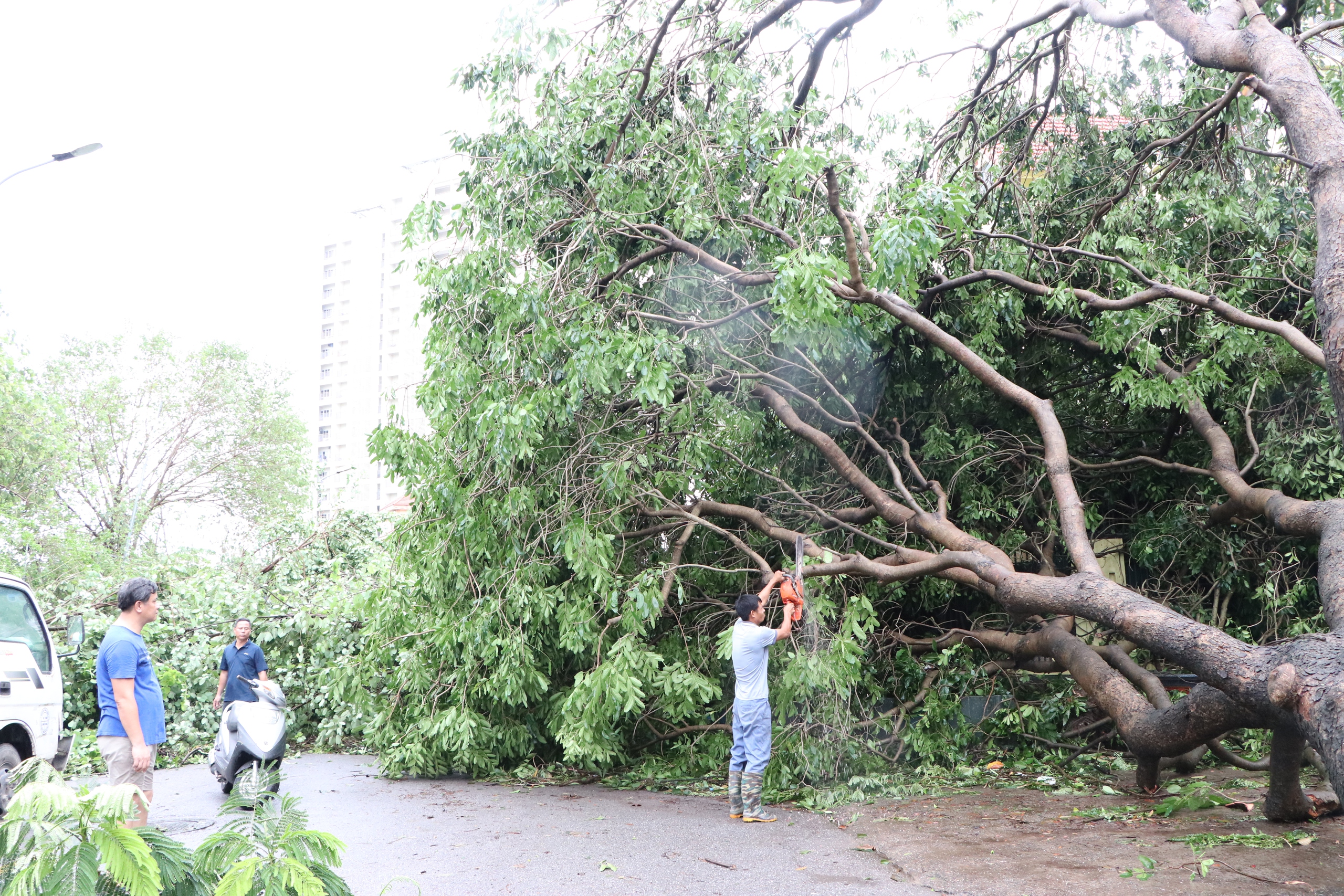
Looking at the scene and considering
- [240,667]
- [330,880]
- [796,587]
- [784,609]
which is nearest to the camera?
[330,880]

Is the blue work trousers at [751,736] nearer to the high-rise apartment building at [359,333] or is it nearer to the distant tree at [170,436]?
the distant tree at [170,436]

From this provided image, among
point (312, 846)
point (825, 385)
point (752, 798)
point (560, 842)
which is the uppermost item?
point (825, 385)

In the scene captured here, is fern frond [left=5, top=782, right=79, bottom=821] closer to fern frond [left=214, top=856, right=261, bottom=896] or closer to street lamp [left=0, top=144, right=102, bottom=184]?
fern frond [left=214, top=856, right=261, bottom=896]

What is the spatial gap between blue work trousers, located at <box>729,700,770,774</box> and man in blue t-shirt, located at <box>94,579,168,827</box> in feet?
12.3

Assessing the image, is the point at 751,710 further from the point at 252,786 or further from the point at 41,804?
the point at 41,804

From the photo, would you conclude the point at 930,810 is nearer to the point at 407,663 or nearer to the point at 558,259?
the point at 407,663

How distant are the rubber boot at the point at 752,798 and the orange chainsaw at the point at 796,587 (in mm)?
1196

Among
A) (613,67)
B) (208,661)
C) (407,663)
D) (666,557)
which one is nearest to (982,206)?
(613,67)

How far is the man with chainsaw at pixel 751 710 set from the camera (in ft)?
22.6

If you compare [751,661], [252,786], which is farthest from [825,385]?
[252,786]

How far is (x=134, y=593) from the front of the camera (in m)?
5.16

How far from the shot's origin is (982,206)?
31.0 ft

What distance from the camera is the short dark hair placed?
5145 millimetres

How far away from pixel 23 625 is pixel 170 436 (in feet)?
76.0
